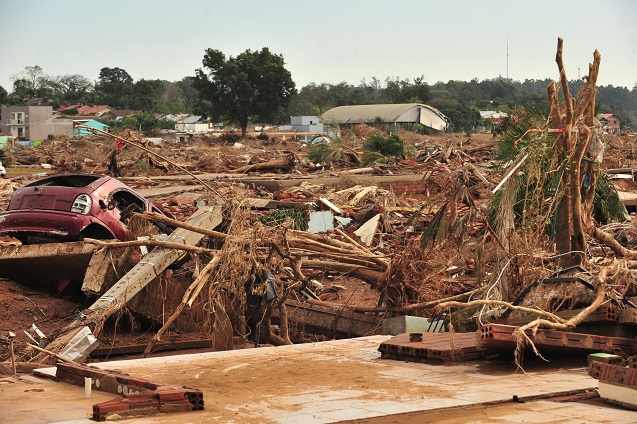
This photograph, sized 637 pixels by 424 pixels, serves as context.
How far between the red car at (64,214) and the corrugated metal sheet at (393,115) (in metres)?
55.2

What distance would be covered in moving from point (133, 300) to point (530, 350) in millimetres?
6490

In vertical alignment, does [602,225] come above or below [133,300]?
above

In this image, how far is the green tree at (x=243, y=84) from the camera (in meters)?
71.5

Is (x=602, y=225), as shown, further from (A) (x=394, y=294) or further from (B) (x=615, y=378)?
(B) (x=615, y=378)

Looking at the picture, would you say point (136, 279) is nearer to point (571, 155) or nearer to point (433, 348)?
point (433, 348)

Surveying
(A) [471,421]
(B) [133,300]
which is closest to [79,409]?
(A) [471,421]

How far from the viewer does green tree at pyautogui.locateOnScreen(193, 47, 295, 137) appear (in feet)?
235

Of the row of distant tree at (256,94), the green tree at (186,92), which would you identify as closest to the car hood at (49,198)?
the row of distant tree at (256,94)

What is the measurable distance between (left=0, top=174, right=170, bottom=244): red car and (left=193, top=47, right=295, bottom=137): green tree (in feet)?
186

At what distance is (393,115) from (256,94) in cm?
1138

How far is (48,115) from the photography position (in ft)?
249

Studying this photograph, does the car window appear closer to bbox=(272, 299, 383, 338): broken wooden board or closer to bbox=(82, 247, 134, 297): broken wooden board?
bbox=(82, 247, 134, 297): broken wooden board

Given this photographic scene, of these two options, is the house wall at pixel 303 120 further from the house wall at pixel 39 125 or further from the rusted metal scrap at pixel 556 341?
the rusted metal scrap at pixel 556 341

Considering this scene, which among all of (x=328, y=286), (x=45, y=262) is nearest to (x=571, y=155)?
(x=328, y=286)
